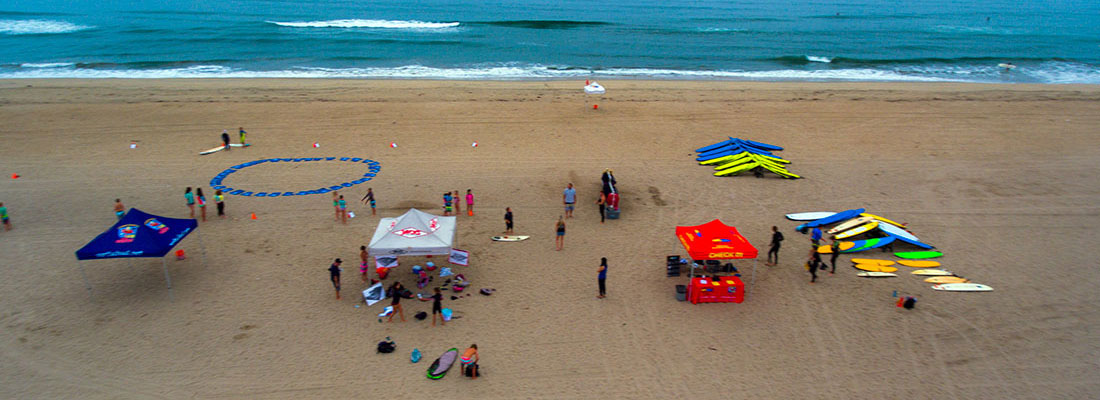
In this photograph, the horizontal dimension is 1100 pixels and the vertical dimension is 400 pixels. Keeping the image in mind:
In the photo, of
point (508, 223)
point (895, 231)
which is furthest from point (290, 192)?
point (895, 231)

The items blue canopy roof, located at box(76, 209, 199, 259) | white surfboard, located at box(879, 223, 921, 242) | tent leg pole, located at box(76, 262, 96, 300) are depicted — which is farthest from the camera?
white surfboard, located at box(879, 223, 921, 242)

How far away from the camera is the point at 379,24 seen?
238 ft

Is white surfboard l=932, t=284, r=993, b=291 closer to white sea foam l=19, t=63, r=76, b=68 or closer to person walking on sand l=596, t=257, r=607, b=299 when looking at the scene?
person walking on sand l=596, t=257, r=607, b=299

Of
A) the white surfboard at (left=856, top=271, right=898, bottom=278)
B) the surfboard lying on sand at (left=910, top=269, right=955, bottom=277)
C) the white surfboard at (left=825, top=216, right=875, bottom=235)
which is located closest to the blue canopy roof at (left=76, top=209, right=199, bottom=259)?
the white surfboard at (left=856, top=271, right=898, bottom=278)

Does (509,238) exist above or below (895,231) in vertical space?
below

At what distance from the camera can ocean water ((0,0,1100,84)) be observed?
4300 cm

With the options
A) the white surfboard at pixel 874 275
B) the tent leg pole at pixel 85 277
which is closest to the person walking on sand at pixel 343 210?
the tent leg pole at pixel 85 277

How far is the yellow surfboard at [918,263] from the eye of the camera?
45.8 ft

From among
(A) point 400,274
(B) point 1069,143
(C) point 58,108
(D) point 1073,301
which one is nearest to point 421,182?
(A) point 400,274

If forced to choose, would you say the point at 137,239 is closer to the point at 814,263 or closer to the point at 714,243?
the point at 714,243

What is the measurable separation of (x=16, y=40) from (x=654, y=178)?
202ft

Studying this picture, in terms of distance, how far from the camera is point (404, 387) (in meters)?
9.77

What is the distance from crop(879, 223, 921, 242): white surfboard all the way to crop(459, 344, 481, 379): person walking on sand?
11183 millimetres

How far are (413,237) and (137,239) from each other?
18.0ft
